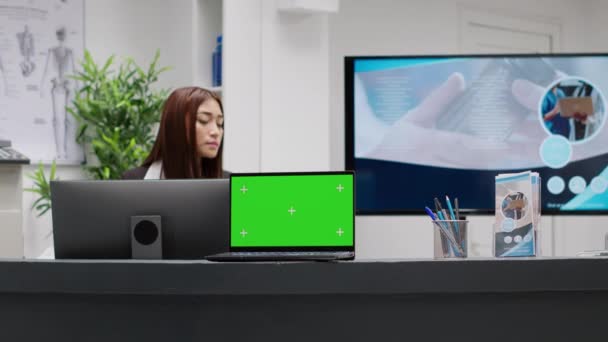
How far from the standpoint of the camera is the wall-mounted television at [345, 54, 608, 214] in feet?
14.2

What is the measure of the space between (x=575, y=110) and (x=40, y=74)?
2.78m

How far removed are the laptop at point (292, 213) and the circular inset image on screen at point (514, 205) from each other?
1.46 ft

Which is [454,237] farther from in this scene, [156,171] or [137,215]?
[156,171]

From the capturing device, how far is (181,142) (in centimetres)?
320

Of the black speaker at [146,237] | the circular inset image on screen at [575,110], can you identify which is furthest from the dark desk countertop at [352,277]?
the circular inset image on screen at [575,110]

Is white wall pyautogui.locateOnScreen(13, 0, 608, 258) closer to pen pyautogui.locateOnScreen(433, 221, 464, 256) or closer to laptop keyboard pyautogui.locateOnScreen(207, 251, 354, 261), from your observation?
pen pyautogui.locateOnScreen(433, 221, 464, 256)

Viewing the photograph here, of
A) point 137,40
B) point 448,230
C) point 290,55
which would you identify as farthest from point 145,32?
point 448,230

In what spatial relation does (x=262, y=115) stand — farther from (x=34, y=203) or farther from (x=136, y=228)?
(x=136, y=228)

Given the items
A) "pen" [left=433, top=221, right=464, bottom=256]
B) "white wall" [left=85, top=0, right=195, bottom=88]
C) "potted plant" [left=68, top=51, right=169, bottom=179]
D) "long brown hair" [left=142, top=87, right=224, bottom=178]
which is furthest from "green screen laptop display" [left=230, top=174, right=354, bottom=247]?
"white wall" [left=85, top=0, right=195, bottom=88]

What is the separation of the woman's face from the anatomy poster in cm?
160

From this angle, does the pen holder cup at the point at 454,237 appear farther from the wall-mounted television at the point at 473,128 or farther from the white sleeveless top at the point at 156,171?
the wall-mounted television at the point at 473,128

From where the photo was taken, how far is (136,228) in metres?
1.99

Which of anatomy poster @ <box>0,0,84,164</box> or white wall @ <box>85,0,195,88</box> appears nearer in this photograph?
anatomy poster @ <box>0,0,84,164</box>

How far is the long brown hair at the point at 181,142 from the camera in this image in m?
3.19
